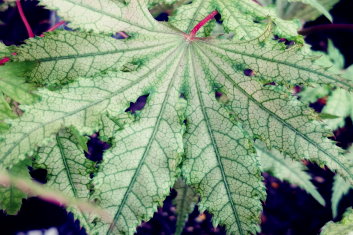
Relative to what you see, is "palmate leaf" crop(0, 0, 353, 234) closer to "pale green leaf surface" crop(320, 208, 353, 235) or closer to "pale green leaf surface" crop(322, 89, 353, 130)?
"pale green leaf surface" crop(320, 208, 353, 235)

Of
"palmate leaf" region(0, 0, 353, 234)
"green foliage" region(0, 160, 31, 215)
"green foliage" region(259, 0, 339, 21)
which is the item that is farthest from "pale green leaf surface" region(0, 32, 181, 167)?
"green foliage" region(259, 0, 339, 21)

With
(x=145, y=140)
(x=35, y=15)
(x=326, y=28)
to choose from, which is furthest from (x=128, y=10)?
(x=35, y=15)

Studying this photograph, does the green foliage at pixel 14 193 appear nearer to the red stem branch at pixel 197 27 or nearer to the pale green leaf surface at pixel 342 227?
the red stem branch at pixel 197 27

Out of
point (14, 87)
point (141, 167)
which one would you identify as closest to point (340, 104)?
point (141, 167)

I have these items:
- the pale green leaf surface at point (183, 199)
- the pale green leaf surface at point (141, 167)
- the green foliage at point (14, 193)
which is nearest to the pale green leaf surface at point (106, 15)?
the pale green leaf surface at point (141, 167)

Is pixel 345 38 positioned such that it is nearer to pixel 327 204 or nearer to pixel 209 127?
pixel 327 204
